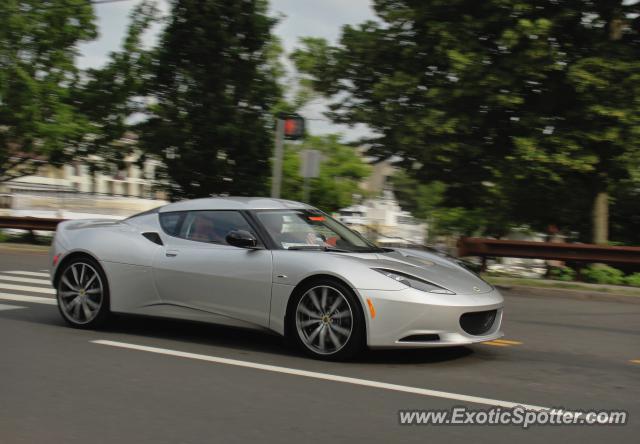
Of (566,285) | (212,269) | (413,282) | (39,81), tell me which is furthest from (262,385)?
(39,81)

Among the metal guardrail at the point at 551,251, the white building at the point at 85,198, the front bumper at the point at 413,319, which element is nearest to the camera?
the front bumper at the point at 413,319

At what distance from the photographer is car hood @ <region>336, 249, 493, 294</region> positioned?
6316mm

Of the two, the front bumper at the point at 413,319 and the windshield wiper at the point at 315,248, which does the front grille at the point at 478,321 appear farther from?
the windshield wiper at the point at 315,248

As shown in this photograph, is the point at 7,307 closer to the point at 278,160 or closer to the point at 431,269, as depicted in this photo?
the point at 431,269

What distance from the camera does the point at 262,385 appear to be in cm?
543

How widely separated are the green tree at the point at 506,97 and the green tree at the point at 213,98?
11.8 ft

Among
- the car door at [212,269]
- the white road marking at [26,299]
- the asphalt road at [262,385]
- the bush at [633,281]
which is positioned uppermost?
the car door at [212,269]

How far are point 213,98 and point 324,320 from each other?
16156mm

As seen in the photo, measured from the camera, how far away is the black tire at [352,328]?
6113 mm

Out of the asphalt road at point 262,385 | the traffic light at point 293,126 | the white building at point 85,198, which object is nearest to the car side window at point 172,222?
the asphalt road at point 262,385

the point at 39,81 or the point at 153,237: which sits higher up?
the point at 39,81

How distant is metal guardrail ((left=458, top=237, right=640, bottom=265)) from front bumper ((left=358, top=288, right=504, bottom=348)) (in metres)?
8.44

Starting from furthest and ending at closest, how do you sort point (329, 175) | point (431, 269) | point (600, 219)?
point (329, 175) < point (600, 219) < point (431, 269)

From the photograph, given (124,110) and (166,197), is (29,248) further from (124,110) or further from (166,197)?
(124,110)
